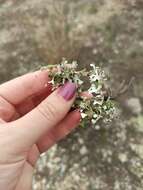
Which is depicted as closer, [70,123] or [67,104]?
[67,104]

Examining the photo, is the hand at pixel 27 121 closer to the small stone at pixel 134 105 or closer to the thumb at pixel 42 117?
the thumb at pixel 42 117

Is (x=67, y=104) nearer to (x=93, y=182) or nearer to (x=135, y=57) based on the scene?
(x=93, y=182)

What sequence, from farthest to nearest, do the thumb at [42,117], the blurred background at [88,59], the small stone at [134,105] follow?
the small stone at [134,105] < the blurred background at [88,59] < the thumb at [42,117]

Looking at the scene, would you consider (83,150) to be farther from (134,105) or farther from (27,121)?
(27,121)

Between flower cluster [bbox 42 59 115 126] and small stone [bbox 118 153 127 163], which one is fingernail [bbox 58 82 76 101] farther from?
small stone [bbox 118 153 127 163]

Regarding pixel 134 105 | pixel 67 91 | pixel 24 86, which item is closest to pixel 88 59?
pixel 134 105

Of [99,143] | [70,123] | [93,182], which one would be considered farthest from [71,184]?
[70,123]

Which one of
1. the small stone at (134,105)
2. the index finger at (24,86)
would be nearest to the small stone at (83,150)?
the small stone at (134,105)
